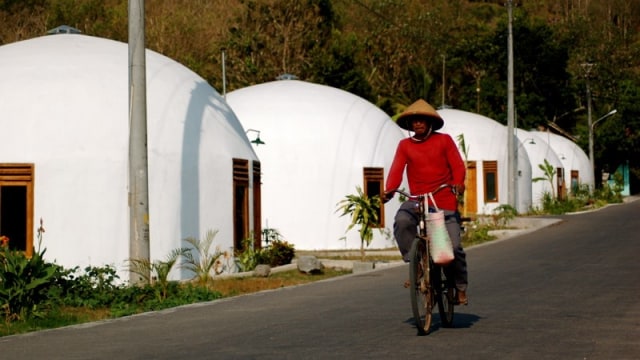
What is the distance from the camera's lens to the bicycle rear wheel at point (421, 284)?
8.69 meters

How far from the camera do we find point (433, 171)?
30.9 feet

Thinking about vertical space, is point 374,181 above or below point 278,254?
above

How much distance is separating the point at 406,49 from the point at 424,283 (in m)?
57.7

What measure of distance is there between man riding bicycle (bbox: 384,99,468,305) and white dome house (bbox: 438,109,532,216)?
108ft

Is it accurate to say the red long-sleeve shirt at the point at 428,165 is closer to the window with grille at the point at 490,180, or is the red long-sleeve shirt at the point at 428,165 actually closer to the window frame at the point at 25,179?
the window frame at the point at 25,179

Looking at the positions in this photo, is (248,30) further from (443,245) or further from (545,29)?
(443,245)

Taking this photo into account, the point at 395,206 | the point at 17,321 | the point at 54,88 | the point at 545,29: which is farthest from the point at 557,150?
the point at 17,321

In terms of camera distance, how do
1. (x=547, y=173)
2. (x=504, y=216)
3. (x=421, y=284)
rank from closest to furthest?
(x=421, y=284)
(x=504, y=216)
(x=547, y=173)

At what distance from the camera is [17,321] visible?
1178 cm

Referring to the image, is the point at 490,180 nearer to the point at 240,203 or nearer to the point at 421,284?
the point at 240,203

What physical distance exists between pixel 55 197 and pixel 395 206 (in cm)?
1293

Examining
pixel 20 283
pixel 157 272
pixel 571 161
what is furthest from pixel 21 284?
pixel 571 161

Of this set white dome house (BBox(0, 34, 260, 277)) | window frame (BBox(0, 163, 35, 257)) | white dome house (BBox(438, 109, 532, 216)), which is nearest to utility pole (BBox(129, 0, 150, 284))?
white dome house (BBox(0, 34, 260, 277))

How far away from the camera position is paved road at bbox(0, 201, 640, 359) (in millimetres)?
8172
